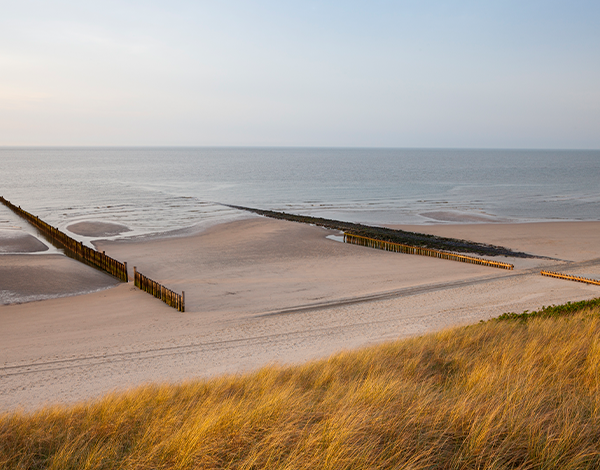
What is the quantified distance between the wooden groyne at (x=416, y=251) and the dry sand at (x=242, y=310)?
3.19 feet

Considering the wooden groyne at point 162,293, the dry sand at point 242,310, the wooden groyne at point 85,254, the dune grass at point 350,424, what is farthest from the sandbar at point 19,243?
the dune grass at point 350,424

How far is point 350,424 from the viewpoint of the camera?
16.2 feet

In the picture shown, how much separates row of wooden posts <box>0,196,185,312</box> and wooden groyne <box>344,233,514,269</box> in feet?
57.6

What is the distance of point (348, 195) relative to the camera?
74.6 metres

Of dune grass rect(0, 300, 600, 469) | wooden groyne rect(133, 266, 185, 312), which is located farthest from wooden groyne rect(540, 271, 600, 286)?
wooden groyne rect(133, 266, 185, 312)

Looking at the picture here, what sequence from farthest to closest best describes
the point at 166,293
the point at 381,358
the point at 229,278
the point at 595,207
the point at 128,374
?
the point at 595,207 < the point at 229,278 < the point at 166,293 < the point at 128,374 < the point at 381,358

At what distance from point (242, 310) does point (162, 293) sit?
3886 mm

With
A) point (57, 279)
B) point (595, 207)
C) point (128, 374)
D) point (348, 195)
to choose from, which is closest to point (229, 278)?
point (57, 279)

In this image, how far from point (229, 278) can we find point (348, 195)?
173 ft

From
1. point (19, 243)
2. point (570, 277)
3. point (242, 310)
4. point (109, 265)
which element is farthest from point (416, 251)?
point (19, 243)

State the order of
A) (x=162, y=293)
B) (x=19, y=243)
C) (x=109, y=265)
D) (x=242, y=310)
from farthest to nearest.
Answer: (x=19, y=243) < (x=109, y=265) < (x=162, y=293) < (x=242, y=310)

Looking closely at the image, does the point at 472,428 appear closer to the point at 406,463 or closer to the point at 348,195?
the point at 406,463

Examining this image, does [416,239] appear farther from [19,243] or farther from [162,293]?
[19,243]

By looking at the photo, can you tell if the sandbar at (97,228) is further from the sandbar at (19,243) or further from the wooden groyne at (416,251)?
the wooden groyne at (416,251)
